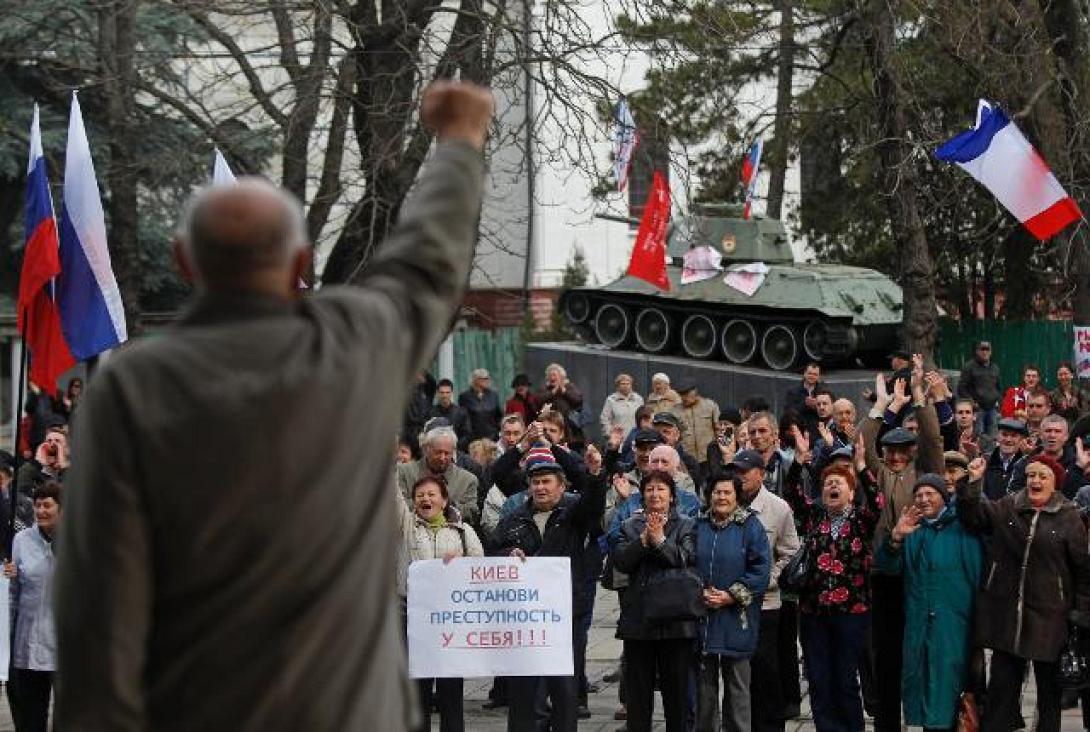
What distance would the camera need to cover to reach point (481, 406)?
25391 mm

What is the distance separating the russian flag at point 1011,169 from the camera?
1878 cm

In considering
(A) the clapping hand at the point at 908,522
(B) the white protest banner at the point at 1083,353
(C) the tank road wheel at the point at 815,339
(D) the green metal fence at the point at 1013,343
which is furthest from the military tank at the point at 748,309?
(A) the clapping hand at the point at 908,522

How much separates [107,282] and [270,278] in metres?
10.1

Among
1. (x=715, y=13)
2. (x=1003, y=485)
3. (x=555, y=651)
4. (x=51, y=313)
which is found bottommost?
(x=555, y=651)

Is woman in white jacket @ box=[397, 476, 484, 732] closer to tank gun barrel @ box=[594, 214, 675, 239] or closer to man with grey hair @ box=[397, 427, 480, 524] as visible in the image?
man with grey hair @ box=[397, 427, 480, 524]

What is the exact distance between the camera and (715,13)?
64.0 ft

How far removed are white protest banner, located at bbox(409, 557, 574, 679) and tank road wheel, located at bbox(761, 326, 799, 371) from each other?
1923 centimetres

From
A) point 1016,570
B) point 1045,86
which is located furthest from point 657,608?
point 1045,86

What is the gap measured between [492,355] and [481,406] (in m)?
14.2

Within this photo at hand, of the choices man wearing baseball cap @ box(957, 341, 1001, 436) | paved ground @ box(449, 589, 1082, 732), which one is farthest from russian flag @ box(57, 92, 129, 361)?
man wearing baseball cap @ box(957, 341, 1001, 436)

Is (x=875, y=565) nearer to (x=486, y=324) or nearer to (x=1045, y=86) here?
(x=1045, y=86)

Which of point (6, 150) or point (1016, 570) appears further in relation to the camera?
point (6, 150)

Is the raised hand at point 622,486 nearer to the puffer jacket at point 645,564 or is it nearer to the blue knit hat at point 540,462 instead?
the blue knit hat at point 540,462

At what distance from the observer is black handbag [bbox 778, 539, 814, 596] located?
1176 cm
